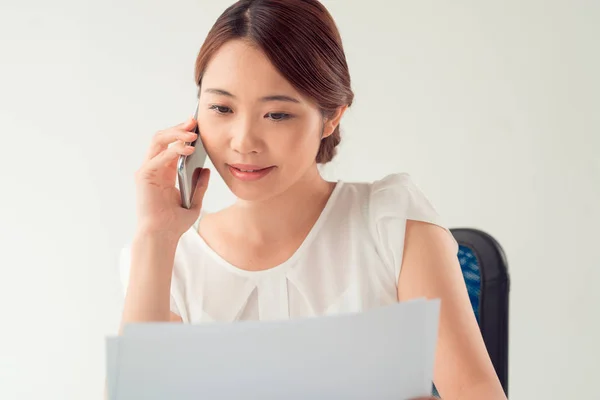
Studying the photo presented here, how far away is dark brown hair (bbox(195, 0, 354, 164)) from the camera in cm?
124

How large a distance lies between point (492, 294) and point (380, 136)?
121cm

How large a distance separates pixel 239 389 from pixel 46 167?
6.15ft

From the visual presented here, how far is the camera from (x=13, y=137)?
2.48 meters

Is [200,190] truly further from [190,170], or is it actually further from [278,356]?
[278,356]

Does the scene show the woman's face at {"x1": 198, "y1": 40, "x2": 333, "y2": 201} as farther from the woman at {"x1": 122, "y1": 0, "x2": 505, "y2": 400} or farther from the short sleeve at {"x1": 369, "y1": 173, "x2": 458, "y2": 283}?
the short sleeve at {"x1": 369, "y1": 173, "x2": 458, "y2": 283}

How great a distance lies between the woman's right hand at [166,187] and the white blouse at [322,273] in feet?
0.47

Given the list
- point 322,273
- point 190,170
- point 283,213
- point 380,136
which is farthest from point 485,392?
point 380,136

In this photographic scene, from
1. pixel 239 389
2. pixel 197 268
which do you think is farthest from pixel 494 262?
pixel 239 389

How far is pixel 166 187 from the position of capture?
1413 millimetres

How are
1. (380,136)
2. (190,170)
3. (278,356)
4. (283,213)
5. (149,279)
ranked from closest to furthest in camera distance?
1. (278,356)
2. (149,279)
3. (190,170)
4. (283,213)
5. (380,136)

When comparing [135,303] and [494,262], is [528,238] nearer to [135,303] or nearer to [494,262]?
[494,262]

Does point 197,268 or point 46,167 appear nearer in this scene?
point 197,268

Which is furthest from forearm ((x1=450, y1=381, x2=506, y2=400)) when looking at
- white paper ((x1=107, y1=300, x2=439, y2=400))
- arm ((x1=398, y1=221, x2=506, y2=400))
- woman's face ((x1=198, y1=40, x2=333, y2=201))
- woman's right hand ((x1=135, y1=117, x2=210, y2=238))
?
woman's right hand ((x1=135, y1=117, x2=210, y2=238))

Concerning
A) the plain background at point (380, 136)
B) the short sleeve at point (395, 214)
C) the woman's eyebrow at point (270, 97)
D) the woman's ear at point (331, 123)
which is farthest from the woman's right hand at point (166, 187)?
the plain background at point (380, 136)
